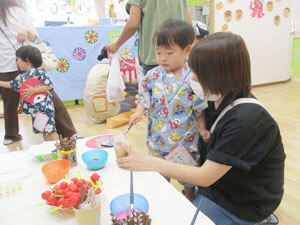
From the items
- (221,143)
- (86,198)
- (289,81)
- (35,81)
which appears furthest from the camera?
(289,81)

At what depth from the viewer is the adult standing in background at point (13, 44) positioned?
2146mm

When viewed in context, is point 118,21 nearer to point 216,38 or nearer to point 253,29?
point 253,29

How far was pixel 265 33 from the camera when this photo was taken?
4.90m

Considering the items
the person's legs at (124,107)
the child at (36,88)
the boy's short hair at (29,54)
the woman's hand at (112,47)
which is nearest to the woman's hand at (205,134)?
the woman's hand at (112,47)

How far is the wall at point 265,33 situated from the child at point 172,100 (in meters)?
3.68

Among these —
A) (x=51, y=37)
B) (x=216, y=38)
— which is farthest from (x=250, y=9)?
(x=216, y=38)

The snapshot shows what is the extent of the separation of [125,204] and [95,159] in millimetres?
304

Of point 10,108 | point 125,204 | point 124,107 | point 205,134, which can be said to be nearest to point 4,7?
point 10,108

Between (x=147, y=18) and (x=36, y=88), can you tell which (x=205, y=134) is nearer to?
(x=147, y=18)

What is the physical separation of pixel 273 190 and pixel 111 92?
1.39 m

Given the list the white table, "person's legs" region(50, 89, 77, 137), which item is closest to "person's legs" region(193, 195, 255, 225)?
the white table

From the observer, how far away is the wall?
14.8 feet

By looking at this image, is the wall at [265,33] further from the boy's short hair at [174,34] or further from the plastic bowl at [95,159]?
the plastic bowl at [95,159]

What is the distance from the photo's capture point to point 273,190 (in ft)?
2.76
